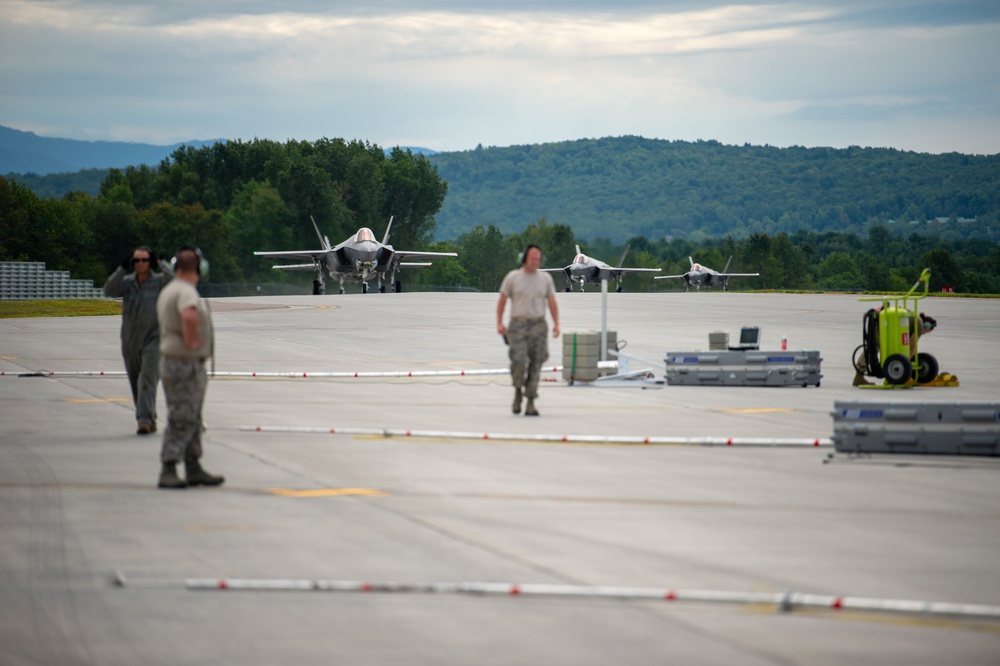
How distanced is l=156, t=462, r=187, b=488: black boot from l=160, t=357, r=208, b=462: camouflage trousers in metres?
0.07

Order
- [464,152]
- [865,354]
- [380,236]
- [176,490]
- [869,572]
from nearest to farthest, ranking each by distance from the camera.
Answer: [869,572] < [176,490] < [865,354] < [380,236] < [464,152]

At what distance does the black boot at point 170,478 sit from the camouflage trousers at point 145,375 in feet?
10.7

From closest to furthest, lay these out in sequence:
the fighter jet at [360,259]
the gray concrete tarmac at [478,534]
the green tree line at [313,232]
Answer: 1. the gray concrete tarmac at [478,534]
2. the fighter jet at [360,259]
3. the green tree line at [313,232]

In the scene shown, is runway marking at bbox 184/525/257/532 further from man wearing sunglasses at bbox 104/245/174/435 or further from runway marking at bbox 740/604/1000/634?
man wearing sunglasses at bbox 104/245/174/435

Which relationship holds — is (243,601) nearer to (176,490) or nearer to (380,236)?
(176,490)

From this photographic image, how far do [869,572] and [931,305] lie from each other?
4774cm

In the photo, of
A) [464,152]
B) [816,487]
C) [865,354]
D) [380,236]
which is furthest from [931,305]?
[464,152]

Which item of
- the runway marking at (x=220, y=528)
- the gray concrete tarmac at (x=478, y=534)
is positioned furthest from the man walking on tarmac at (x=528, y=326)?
the runway marking at (x=220, y=528)

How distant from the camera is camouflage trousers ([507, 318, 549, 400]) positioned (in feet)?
48.6

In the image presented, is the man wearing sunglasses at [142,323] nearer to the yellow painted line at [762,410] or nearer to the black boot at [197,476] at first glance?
Result: the black boot at [197,476]

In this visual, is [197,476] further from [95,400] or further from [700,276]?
[700,276]

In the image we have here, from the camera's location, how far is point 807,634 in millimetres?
5695

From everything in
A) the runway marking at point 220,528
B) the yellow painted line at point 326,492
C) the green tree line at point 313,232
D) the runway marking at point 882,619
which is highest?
the green tree line at point 313,232

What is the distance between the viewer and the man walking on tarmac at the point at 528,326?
48.7 ft
